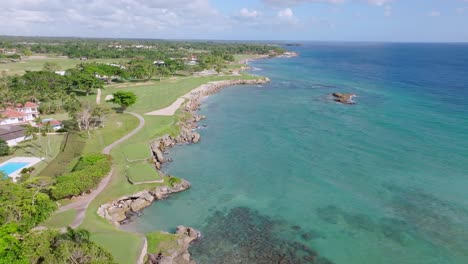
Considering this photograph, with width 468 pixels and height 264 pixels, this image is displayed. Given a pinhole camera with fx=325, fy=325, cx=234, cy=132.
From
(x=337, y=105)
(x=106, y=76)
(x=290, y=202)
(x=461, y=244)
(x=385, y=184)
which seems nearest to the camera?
(x=461, y=244)

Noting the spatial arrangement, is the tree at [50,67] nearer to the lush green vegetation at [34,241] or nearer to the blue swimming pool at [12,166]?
the blue swimming pool at [12,166]

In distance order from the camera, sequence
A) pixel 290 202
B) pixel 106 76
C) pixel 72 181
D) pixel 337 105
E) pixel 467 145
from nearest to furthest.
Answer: pixel 72 181
pixel 290 202
pixel 467 145
pixel 337 105
pixel 106 76

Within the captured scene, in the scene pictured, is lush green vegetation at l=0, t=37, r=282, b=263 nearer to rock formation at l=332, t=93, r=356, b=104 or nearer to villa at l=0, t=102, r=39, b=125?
villa at l=0, t=102, r=39, b=125

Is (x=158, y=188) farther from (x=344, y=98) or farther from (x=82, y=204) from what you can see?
(x=344, y=98)

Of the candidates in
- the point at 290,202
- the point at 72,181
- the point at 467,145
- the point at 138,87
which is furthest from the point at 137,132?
the point at 467,145

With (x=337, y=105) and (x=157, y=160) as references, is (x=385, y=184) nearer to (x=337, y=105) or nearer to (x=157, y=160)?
(x=157, y=160)

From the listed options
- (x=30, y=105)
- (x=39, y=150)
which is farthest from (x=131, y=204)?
(x=30, y=105)
